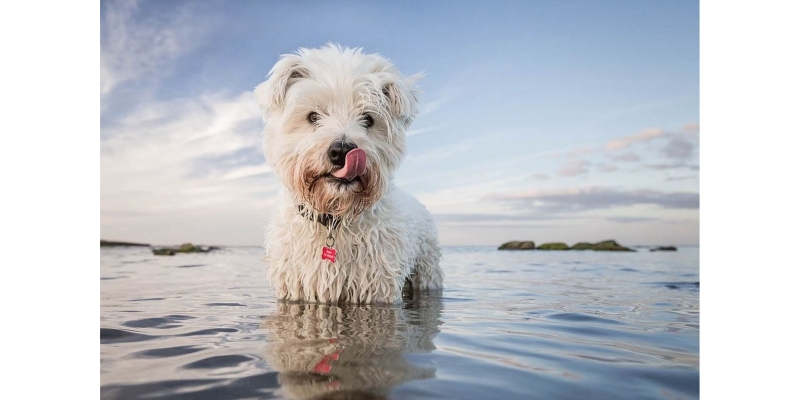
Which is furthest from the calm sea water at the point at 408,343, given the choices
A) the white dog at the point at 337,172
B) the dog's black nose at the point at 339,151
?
the dog's black nose at the point at 339,151

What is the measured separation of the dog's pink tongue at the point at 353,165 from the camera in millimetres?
2587

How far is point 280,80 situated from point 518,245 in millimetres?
2766

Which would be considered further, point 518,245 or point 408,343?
point 518,245

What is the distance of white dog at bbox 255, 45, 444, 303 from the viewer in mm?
2697

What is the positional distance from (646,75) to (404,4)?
186 centimetres

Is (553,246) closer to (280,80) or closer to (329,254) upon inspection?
(329,254)

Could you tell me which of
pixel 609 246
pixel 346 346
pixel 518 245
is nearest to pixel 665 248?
pixel 609 246

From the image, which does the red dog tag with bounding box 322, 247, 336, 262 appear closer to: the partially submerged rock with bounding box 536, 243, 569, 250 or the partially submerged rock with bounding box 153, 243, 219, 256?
the partially submerged rock with bounding box 153, 243, 219, 256

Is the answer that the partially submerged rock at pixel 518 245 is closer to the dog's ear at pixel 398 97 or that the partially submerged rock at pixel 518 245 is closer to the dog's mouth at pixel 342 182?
the dog's ear at pixel 398 97

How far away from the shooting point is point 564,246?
5074 millimetres

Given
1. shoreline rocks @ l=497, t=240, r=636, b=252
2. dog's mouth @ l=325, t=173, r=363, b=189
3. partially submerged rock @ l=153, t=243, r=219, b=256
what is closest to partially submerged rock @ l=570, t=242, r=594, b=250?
shoreline rocks @ l=497, t=240, r=636, b=252
